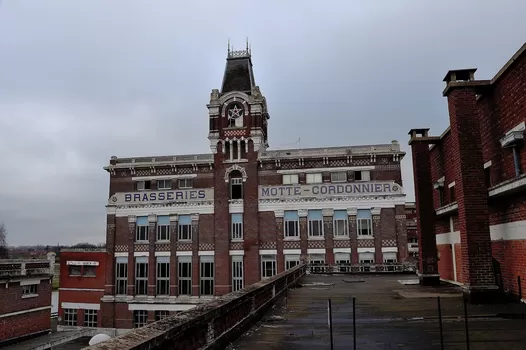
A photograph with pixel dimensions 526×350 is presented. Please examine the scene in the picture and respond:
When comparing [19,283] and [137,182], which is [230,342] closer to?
[19,283]

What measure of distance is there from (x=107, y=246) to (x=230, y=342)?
1611 inches

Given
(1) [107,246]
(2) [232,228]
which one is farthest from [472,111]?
(1) [107,246]

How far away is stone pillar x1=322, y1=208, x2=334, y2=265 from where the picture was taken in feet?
132

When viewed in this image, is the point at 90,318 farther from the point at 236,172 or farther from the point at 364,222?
the point at 364,222

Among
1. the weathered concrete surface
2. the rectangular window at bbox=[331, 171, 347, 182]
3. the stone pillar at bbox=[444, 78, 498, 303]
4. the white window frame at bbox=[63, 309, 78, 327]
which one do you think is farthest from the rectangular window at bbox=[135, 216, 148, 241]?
the stone pillar at bbox=[444, 78, 498, 303]

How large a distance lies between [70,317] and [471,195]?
44378 millimetres

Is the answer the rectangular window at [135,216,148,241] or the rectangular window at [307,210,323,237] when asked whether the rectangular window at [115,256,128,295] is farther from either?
the rectangular window at [307,210,323,237]

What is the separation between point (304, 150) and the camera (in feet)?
140

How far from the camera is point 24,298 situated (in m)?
35.4

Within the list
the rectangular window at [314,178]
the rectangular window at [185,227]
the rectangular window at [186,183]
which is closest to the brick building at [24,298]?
the rectangular window at [185,227]

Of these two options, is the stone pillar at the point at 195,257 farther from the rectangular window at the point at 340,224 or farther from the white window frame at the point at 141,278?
the rectangular window at the point at 340,224

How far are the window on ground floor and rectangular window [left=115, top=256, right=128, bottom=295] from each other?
569 cm

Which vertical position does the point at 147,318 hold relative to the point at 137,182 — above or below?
below

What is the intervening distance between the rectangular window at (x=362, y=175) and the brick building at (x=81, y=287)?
27.5 meters
